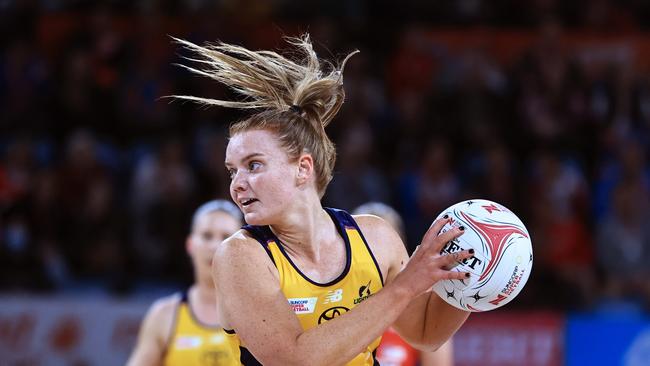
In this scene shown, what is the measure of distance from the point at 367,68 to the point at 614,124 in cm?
263

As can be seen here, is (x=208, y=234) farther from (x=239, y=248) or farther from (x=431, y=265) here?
(x=431, y=265)

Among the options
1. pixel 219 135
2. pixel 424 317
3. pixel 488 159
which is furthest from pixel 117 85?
pixel 424 317

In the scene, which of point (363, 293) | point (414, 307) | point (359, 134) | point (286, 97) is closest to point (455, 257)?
point (363, 293)

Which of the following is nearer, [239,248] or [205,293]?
[239,248]

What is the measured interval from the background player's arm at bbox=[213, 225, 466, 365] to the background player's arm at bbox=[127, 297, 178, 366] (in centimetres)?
237

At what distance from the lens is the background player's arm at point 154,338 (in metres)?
5.85

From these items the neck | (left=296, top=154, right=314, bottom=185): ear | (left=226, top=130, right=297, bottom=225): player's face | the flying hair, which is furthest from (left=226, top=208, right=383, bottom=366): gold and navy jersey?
the neck

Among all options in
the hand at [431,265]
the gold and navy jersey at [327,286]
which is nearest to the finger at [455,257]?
the hand at [431,265]

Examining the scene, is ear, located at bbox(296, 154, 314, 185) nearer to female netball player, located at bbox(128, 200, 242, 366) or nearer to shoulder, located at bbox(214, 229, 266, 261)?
shoulder, located at bbox(214, 229, 266, 261)

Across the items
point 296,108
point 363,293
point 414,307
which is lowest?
point 414,307

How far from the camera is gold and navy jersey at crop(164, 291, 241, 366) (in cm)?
590

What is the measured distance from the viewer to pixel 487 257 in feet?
11.5

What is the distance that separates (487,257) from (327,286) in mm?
602

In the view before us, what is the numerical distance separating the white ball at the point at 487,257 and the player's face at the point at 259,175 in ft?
1.99
